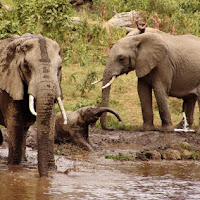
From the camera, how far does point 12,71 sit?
7391 millimetres

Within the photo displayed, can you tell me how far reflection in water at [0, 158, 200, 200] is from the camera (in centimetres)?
679

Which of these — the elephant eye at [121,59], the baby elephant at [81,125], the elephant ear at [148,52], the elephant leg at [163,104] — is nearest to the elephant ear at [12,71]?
the baby elephant at [81,125]

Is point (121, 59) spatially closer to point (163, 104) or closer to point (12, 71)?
point (163, 104)

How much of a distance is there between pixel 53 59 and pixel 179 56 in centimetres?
601

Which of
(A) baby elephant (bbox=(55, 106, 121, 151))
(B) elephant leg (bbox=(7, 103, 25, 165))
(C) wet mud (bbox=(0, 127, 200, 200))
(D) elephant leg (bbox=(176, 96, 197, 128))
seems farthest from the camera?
(D) elephant leg (bbox=(176, 96, 197, 128))

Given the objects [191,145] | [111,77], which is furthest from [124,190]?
[111,77]

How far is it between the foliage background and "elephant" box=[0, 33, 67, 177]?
4.70m

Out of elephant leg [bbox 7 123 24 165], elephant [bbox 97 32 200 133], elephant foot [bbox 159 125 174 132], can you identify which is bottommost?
elephant leg [bbox 7 123 24 165]

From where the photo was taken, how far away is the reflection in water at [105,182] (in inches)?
267

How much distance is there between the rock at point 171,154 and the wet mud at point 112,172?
0.02 meters

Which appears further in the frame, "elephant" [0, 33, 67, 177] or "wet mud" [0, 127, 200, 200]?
"wet mud" [0, 127, 200, 200]

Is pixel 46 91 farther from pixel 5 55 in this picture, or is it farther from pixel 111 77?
pixel 111 77

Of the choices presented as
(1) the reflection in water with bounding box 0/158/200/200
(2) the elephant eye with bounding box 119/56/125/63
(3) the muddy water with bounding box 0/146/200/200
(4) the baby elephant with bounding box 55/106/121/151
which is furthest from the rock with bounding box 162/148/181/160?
(2) the elephant eye with bounding box 119/56/125/63

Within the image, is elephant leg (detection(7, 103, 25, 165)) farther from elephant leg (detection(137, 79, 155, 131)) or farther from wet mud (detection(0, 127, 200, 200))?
elephant leg (detection(137, 79, 155, 131))
